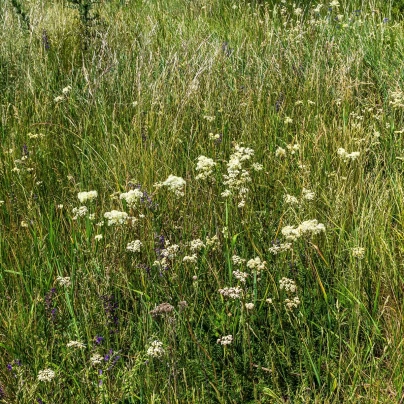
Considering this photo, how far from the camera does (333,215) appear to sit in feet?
7.24

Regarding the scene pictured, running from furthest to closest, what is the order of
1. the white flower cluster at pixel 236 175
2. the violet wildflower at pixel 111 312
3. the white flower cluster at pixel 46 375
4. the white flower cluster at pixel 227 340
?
the white flower cluster at pixel 236 175, the violet wildflower at pixel 111 312, the white flower cluster at pixel 227 340, the white flower cluster at pixel 46 375

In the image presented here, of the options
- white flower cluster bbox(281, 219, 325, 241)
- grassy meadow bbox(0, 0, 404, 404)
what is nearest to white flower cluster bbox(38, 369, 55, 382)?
grassy meadow bbox(0, 0, 404, 404)

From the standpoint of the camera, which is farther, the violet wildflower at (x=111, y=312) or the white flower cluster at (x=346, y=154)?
the white flower cluster at (x=346, y=154)

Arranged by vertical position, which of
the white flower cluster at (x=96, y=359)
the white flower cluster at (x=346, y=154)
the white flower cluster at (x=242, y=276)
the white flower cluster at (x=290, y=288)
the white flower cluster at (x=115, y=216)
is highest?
the white flower cluster at (x=346, y=154)

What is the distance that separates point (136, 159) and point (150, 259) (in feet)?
2.53

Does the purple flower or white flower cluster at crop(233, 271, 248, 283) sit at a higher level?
white flower cluster at crop(233, 271, 248, 283)

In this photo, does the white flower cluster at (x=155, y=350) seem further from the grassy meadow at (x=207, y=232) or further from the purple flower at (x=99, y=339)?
the purple flower at (x=99, y=339)

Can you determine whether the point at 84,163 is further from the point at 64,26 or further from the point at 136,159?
the point at 64,26

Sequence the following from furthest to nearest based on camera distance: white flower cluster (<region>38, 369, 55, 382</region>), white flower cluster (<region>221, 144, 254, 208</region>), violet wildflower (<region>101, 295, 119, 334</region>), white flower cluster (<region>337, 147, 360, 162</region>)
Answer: white flower cluster (<region>337, 147, 360, 162</region>) → white flower cluster (<region>221, 144, 254, 208</region>) → violet wildflower (<region>101, 295, 119, 334</region>) → white flower cluster (<region>38, 369, 55, 382</region>)

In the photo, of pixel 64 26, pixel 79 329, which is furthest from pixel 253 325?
pixel 64 26

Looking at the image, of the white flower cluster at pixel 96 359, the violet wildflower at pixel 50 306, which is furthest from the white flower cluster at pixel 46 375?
the violet wildflower at pixel 50 306

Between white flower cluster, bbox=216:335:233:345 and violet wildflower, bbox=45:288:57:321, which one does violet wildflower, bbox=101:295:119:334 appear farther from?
white flower cluster, bbox=216:335:233:345

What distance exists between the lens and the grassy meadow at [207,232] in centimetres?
166

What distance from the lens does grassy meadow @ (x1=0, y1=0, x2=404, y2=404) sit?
1655 millimetres
